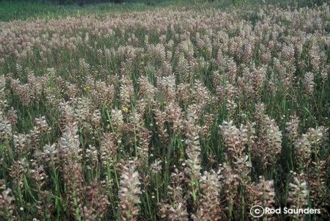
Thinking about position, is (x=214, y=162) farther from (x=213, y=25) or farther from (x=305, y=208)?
(x=213, y=25)

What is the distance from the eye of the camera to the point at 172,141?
3.61m

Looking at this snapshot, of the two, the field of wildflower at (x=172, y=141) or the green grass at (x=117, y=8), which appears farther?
the green grass at (x=117, y=8)

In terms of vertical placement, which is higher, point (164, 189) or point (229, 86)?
point (229, 86)

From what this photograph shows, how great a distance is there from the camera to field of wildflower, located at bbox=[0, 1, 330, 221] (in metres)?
2.75

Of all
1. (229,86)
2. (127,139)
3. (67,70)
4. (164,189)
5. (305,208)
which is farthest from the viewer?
(67,70)

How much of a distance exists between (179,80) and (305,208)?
13.6ft

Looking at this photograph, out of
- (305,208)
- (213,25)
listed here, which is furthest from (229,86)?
(213,25)

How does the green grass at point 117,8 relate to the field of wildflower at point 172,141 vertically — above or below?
above

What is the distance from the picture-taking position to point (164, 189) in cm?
329

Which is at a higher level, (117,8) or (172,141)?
(117,8)

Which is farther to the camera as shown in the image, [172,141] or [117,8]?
[117,8]

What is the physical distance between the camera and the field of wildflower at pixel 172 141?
275 centimetres

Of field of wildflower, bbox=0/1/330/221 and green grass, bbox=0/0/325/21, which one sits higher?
green grass, bbox=0/0/325/21

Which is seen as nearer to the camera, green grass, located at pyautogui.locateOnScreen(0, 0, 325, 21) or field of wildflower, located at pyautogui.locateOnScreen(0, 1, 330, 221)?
field of wildflower, located at pyautogui.locateOnScreen(0, 1, 330, 221)
